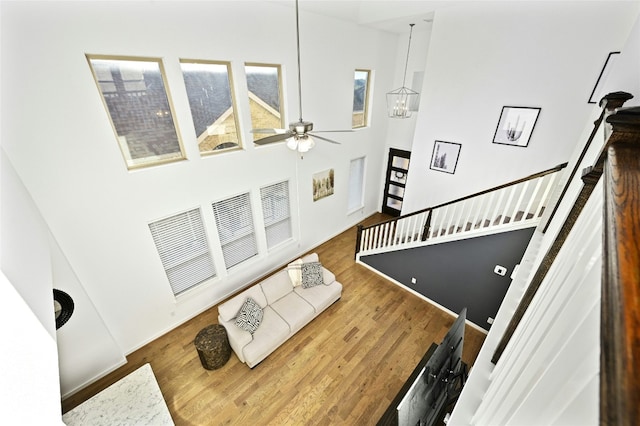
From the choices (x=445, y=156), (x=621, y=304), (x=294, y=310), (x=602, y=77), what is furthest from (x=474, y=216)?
(x=621, y=304)

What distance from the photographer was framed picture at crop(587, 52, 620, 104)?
379 centimetres

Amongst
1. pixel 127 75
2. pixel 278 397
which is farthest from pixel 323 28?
pixel 278 397

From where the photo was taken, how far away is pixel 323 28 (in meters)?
5.09

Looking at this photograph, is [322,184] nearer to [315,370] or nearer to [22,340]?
[315,370]

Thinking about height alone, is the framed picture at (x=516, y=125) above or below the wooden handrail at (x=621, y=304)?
below

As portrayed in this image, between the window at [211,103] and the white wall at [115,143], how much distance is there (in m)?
0.18

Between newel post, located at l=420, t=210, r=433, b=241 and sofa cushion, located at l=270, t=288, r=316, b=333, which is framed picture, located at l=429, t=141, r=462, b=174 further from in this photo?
sofa cushion, located at l=270, t=288, r=316, b=333

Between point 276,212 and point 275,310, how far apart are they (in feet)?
7.01

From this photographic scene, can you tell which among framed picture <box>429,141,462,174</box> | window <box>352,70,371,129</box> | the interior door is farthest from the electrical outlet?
window <box>352,70,371,129</box>

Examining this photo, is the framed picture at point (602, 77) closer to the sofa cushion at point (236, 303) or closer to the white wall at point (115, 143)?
the white wall at point (115, 143)

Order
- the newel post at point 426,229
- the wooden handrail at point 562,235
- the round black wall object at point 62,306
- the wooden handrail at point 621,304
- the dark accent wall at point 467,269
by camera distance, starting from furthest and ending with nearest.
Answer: the newel post at point 426,229
the dark accent wall at point 467,269
the round black wall object at point 62,306
the wooden handrail at point 562,235
the wooden handrail at point 621,304

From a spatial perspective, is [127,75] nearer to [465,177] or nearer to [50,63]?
[50,63]

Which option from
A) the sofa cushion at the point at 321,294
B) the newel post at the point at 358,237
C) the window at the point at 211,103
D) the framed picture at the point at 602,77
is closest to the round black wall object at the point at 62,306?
the window at the point at 211,103

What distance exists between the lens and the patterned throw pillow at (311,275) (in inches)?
218
